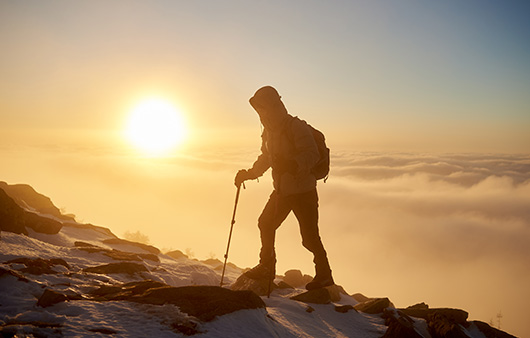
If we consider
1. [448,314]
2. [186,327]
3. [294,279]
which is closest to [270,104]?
[186,327]

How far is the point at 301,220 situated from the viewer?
734 cm

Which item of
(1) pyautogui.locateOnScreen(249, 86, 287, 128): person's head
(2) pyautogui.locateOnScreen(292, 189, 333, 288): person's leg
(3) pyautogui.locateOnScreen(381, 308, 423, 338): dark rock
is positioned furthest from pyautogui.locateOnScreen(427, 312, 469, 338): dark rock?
(1) pyautogui.locateOnScreen(249, 86, 287, 128): person's head

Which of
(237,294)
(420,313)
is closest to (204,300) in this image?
(237,294)

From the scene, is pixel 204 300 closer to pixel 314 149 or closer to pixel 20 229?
pixel 314 149

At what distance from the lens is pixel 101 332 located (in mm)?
3725

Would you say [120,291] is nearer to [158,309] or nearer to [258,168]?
[158,309]

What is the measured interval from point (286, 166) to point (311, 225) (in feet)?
4.46

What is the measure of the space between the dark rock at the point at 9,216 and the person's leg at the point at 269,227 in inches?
294

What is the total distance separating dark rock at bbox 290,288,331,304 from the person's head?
3.63m

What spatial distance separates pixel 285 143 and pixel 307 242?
6.87 feet

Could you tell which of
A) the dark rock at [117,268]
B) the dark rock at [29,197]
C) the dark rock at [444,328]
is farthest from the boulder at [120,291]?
the dark rock at [29,197]

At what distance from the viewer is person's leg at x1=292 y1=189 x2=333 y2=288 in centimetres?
724

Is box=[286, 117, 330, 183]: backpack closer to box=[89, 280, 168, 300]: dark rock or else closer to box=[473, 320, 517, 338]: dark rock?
box=[89, 280, 168, 300]: dark rock

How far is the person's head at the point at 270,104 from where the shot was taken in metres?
7.24
